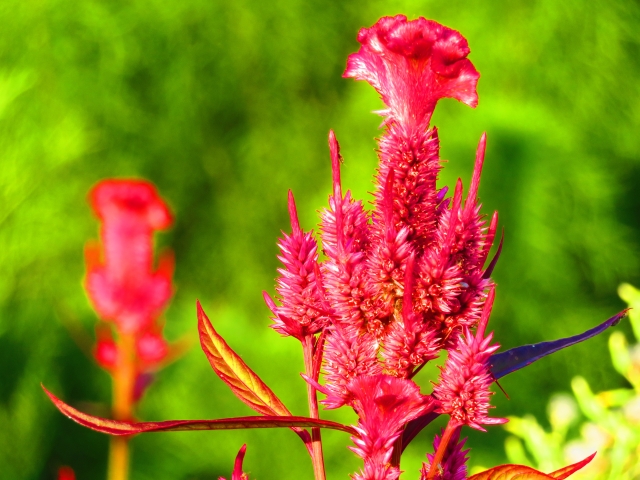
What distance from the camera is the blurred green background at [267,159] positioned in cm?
183

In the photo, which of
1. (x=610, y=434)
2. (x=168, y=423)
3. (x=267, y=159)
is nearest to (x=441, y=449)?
(x=168, y=423)

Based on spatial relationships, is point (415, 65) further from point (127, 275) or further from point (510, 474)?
point (127, 275)

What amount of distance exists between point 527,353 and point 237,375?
153mm

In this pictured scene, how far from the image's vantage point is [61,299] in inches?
72.0

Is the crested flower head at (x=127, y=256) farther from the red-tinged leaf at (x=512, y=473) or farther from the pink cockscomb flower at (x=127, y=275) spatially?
the red-tinged leaf at (x=512, y=473)

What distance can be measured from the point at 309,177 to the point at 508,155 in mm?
579

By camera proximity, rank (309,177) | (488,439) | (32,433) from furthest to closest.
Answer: (309,177)
(488,439)
(32,433)

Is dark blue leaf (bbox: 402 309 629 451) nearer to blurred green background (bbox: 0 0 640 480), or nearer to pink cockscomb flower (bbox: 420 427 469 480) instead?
pink cockscomb flower (bbox: 420 427 469 480)

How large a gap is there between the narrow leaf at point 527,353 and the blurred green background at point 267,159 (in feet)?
4.62

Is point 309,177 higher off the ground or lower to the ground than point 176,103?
lower

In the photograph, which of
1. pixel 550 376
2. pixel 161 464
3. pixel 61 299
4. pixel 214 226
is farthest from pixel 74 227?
pixel 550 376

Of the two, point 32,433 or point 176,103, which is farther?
point 176,103

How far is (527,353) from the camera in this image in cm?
39

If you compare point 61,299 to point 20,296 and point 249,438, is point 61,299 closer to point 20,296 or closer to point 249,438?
point 20,296
